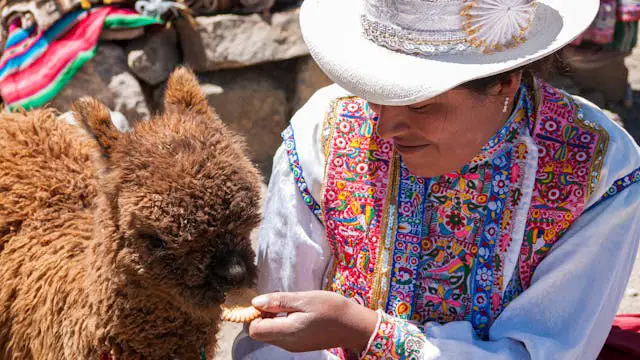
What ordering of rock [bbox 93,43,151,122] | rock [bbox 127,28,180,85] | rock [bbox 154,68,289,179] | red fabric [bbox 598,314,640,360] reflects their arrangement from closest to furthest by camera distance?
red fabric [bbox 598,314,640,360], rock [bbox 93,43,151,122], rock [bbox 127,28,180,85], rock [bbox 154,68,289,179]

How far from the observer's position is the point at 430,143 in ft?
5.72

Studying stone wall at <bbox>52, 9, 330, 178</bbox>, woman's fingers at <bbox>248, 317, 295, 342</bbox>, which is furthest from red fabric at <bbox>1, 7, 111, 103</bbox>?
woman's fingers at <bbox>248, 317, 295, 342</bbox>

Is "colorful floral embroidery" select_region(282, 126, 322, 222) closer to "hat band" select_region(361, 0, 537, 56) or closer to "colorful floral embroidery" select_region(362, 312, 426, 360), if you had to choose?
"colorful floral embroidery" select_region(362, 312, 426, 360)

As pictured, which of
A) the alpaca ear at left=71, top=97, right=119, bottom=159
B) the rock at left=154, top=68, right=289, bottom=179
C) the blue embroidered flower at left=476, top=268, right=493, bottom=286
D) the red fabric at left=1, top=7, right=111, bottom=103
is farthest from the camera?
the rock at left=154, top=68, right=289, bottom=179

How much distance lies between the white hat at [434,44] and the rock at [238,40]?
3.35m

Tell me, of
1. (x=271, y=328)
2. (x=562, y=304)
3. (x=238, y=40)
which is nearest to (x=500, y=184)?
(x=562, y=304)

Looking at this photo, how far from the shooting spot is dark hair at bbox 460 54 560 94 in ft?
5.55

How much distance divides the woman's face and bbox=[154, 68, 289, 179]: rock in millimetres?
3355

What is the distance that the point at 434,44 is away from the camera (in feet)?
5.34

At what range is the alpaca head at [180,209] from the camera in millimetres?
1825

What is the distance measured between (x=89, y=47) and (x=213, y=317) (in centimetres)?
307

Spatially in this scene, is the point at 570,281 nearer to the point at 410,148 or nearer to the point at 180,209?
the point at 410,148

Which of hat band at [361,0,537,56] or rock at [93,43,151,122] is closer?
hat band at [361,0,537,56]

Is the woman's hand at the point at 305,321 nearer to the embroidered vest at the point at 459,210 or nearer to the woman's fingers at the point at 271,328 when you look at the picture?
the woman's fingers at the point at 271,328
